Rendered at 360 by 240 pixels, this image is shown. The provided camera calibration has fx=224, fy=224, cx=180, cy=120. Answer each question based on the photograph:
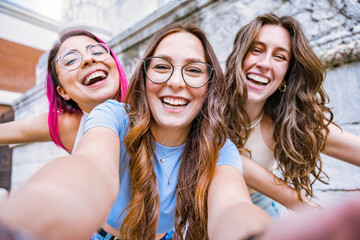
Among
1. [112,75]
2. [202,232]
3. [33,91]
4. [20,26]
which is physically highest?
[20,26]

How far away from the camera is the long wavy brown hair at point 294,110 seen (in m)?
1.49

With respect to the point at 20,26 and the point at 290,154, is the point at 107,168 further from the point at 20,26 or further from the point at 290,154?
the point at 20,26

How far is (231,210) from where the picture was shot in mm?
713

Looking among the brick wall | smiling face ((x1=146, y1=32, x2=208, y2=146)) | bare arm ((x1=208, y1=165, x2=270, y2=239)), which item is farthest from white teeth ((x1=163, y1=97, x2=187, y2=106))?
the brick wall

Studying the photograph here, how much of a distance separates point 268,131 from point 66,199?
1.47 m

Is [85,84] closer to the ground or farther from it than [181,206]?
farther from it

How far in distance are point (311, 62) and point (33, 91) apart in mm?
5285

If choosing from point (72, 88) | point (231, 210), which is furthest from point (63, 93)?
point (231, 210)

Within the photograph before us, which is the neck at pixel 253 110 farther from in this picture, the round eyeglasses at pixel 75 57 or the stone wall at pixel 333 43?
the round eyeglasses at pixel 75 57

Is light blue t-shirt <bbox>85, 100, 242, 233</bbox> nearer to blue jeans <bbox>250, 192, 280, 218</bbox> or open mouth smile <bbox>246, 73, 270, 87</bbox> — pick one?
open mouth smile <bbox>246, 73, 270, 87</bbox>

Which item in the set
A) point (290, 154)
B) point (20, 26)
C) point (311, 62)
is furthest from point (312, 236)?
point (20, 26)

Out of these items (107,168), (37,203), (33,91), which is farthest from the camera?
(33,91)

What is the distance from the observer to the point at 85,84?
1.59m

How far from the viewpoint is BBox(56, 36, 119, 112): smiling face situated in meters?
1.54
